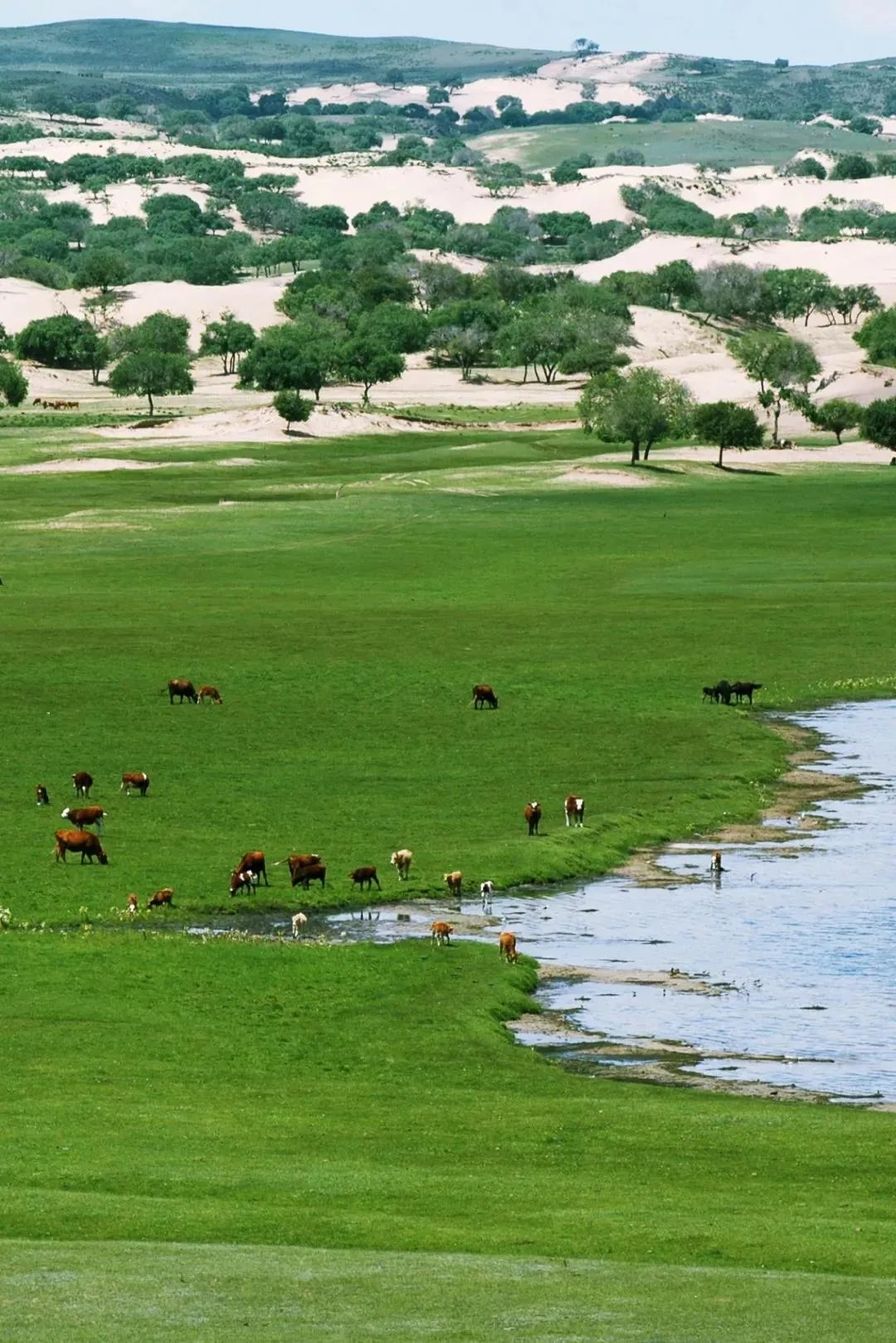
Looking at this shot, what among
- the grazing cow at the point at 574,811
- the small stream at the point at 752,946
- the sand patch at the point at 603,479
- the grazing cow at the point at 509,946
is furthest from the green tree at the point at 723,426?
the grazing cow at the point at 509,946

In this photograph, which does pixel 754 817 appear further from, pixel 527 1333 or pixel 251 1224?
pixel 527 1333

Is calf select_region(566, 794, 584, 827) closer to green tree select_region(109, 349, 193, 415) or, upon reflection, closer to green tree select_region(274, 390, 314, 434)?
green tree select_region(274, 390, 314, 434)

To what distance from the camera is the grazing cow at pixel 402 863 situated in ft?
160

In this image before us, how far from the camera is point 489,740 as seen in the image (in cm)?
6438

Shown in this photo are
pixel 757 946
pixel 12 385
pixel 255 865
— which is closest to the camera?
pixel 757 946

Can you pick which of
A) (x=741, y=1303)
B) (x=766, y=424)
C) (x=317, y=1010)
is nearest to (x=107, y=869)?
(x=317, y=1010)

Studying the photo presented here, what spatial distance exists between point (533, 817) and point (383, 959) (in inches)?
416

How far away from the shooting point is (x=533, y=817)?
53.1 m

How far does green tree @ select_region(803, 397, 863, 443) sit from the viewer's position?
175 meters

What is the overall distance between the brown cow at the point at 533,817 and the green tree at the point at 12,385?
14253 cm

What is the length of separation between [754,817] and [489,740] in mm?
9460

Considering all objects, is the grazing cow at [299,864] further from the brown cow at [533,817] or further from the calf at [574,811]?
the calf at [574,811]

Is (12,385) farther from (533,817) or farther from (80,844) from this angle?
(80,844)

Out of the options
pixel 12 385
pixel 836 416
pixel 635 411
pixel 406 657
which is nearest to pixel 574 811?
pixel 406 657
